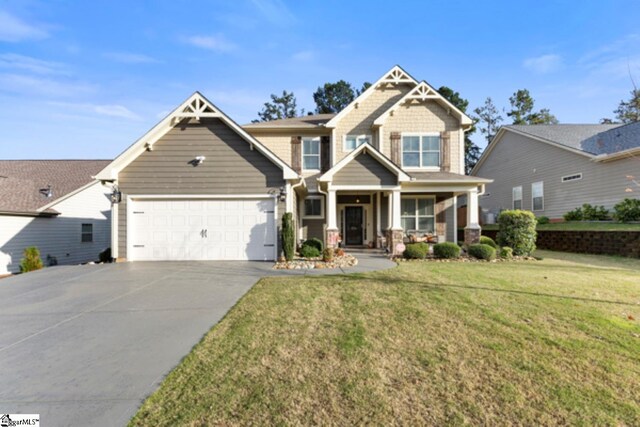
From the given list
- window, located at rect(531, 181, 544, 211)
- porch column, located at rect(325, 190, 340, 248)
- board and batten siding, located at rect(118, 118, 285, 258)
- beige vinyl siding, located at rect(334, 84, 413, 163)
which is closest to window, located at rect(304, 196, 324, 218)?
beige vinyl siding, located at rect(334, 84, 413, 163)

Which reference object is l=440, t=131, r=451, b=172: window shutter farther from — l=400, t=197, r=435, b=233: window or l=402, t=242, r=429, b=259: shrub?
l=402, t=242, r=429, b=259: shrub

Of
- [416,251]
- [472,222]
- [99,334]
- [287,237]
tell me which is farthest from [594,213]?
[99,334]

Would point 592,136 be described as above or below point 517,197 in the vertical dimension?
above

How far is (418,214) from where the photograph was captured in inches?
564

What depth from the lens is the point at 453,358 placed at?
3.17 metres

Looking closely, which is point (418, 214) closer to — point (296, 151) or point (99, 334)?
point (296, 151)

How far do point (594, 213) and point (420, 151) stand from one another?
29.8ft

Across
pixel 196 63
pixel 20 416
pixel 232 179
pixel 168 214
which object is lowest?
pixel 20 416

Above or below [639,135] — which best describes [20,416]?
below

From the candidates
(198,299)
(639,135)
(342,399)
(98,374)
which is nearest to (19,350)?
(98,374)

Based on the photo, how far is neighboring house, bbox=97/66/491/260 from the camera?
33.8ft

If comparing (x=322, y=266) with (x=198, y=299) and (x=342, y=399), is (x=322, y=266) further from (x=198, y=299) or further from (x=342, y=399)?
(x=342, y=399)

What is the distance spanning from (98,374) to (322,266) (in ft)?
21.1

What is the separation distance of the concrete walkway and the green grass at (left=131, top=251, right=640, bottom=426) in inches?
14.9
